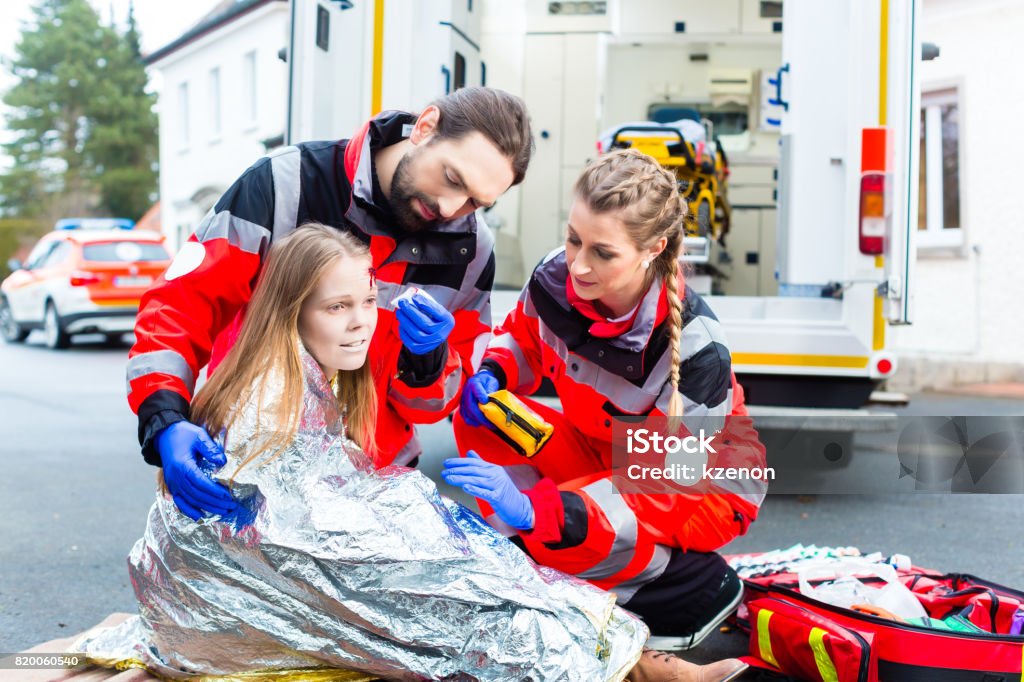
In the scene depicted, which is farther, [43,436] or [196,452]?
[43,436]

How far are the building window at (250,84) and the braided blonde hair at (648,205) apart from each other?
68.0ft

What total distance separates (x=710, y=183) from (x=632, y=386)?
321 cm

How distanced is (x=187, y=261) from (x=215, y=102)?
74.8 feet

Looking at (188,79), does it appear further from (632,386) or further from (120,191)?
(632,386)

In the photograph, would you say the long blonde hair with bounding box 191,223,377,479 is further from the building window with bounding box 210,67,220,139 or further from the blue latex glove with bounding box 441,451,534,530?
the building window with bounding box 210,67,220,139

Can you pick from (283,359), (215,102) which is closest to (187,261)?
(283,359)

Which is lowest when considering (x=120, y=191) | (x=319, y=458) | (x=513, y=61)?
(x=319, y=458)

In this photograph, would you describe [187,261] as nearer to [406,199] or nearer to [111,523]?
[406,199]

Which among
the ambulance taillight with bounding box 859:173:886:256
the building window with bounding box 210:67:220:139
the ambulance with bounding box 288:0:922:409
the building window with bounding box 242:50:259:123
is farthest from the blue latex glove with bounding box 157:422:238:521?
the building window with bounding box 210:67:220:139

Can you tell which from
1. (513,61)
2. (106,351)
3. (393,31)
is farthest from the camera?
(106,351)

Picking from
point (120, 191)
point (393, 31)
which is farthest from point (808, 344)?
point (120, 191)

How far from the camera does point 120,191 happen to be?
120 ft

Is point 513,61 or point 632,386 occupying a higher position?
point 513,61

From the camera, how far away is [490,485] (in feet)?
7.34
